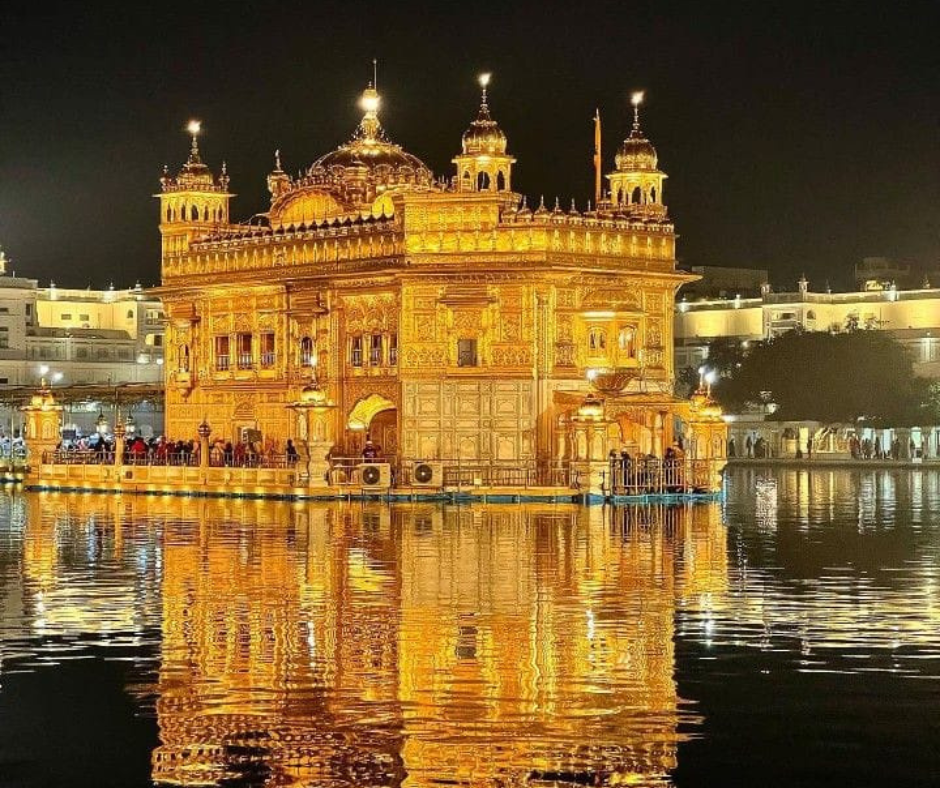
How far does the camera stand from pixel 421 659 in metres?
18.8

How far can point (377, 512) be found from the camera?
42.7 meters

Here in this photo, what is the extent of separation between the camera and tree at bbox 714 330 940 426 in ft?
315

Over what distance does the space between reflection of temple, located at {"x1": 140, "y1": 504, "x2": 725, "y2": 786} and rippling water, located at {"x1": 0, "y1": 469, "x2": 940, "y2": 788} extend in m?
0.04

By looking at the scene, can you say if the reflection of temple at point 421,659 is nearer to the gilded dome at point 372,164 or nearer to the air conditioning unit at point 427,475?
the air conditioning unit at point 427,475

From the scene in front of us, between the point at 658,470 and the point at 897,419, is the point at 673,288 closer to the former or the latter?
the point at 658,470

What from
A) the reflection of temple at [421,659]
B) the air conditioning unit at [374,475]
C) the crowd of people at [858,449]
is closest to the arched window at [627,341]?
the air conditioning unit at [374,475]

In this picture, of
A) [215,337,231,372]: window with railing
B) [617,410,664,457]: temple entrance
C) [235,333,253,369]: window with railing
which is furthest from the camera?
[215,337,231,372]: window with railing

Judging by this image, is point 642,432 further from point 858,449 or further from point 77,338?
point 77,338

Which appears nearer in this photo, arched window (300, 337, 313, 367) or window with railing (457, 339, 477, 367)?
window with railing (457, 339, 477, 367)

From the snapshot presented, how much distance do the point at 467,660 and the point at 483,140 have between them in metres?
33.2

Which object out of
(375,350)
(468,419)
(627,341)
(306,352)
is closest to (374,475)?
(468,419)

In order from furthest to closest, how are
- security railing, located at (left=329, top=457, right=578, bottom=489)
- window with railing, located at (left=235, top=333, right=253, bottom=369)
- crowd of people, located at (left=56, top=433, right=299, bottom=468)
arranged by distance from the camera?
window with railing, located at (left=235, top=333, right=253, bottom=369) → crowd of people, located at (left=56, top=433, right=299, bottom=468) → security railing, located at (left=329, top=457, right=578, bottom=489)

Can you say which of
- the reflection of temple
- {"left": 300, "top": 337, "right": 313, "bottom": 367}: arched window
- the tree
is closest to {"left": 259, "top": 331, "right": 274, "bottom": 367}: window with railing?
{"left": 300, "top": 337, "right": 313, "bottom": 367}: arched window

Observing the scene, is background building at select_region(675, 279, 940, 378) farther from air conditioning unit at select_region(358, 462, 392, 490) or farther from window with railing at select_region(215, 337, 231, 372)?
air conditioning unit at select_region(358, 462, 392, 490)
